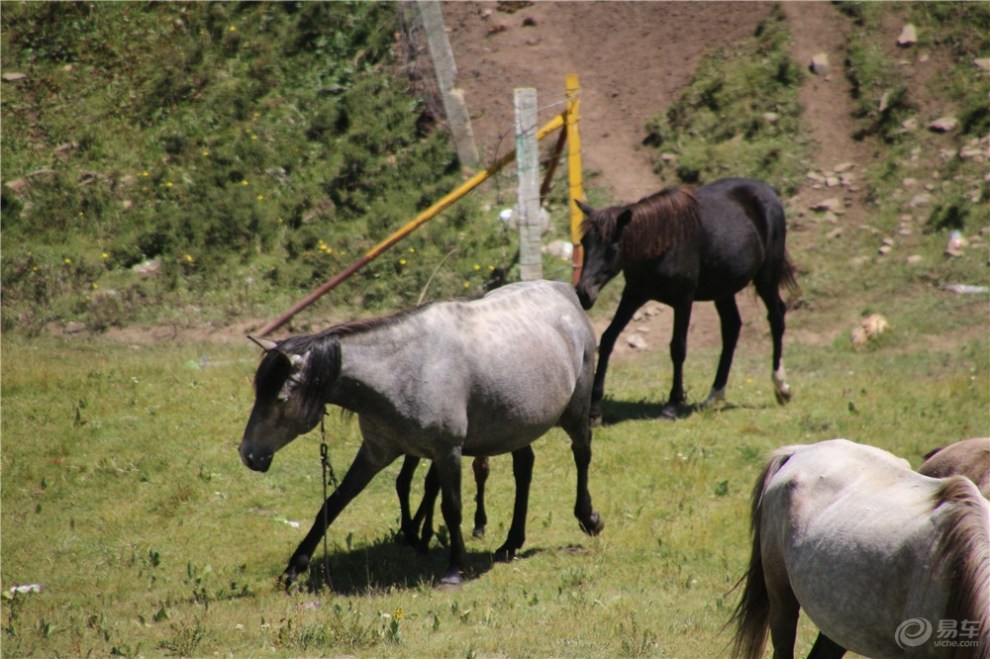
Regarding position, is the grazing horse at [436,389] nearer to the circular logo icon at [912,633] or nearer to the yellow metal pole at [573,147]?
the circular logo icon at [912,633]

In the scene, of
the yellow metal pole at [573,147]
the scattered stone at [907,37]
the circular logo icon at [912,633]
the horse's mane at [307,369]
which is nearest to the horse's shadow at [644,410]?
the yellow metal pole at [573,147]

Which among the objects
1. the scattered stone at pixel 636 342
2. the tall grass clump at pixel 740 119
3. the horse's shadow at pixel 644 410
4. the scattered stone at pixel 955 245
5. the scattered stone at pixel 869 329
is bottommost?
the scattered stone at pixel 869 329

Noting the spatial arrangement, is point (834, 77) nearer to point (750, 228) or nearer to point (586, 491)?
point (750, 228)

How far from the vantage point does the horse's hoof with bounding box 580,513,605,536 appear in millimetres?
8758

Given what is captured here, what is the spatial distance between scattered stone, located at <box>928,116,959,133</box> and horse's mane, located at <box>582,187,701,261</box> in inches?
314

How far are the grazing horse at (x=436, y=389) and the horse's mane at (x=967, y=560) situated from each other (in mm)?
3771

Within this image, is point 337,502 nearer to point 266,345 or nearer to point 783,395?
point 266,345

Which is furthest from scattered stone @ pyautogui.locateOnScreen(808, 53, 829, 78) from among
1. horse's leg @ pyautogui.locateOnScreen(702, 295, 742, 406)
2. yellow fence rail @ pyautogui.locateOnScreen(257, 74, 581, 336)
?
horse's leg @ pyautogui.locateOnScreen(702, 295, 742, 406)

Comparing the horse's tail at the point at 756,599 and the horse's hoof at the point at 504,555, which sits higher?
the horse's tail at the point at 756,599

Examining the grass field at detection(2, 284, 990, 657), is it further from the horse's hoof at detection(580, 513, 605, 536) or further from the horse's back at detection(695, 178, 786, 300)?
the horse's back at detection(695, 178, 786, 300)

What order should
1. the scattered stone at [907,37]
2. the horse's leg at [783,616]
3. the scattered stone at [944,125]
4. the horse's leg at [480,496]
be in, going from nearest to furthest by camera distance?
1. the horse's leg at [783,616]
2. the horse's leg at [480,496]
3. the scattered stone at [944,125]
4. the scattered stone at [907,37]

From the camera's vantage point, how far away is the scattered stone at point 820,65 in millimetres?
18891

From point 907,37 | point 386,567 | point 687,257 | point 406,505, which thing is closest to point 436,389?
point 406,505

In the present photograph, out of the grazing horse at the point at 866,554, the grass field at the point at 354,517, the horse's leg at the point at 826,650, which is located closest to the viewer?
the grazing horse at the point at 866,554
